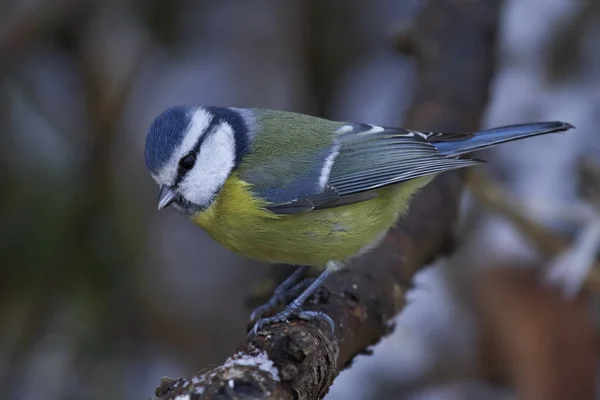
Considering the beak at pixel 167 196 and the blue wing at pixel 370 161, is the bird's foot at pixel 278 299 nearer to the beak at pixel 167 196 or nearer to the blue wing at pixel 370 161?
the blue wing at pixel 370 161

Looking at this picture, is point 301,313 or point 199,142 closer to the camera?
point 301,313

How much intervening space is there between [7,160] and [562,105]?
6.97 ft

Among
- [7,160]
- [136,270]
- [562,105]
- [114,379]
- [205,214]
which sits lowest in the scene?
[114,379]

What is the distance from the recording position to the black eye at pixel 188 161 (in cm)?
164

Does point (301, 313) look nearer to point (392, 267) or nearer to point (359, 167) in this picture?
point (392, 267)

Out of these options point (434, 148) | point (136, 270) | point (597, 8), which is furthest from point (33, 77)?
point (597, 8)

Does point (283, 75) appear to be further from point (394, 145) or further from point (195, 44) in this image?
point (394, 145)

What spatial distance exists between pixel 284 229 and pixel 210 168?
223 millimetres

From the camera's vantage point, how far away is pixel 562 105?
2.91m

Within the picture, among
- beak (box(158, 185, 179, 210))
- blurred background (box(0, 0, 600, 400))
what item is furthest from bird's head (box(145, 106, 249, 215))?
blurred background (box(0, 0, 600, 400))

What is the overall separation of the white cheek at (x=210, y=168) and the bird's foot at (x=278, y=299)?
10.0 inches

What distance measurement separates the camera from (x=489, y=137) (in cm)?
172

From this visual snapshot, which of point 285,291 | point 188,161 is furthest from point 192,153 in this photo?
point 285,291

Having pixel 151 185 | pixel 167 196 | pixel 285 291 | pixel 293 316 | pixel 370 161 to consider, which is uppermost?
pixel 151 185
